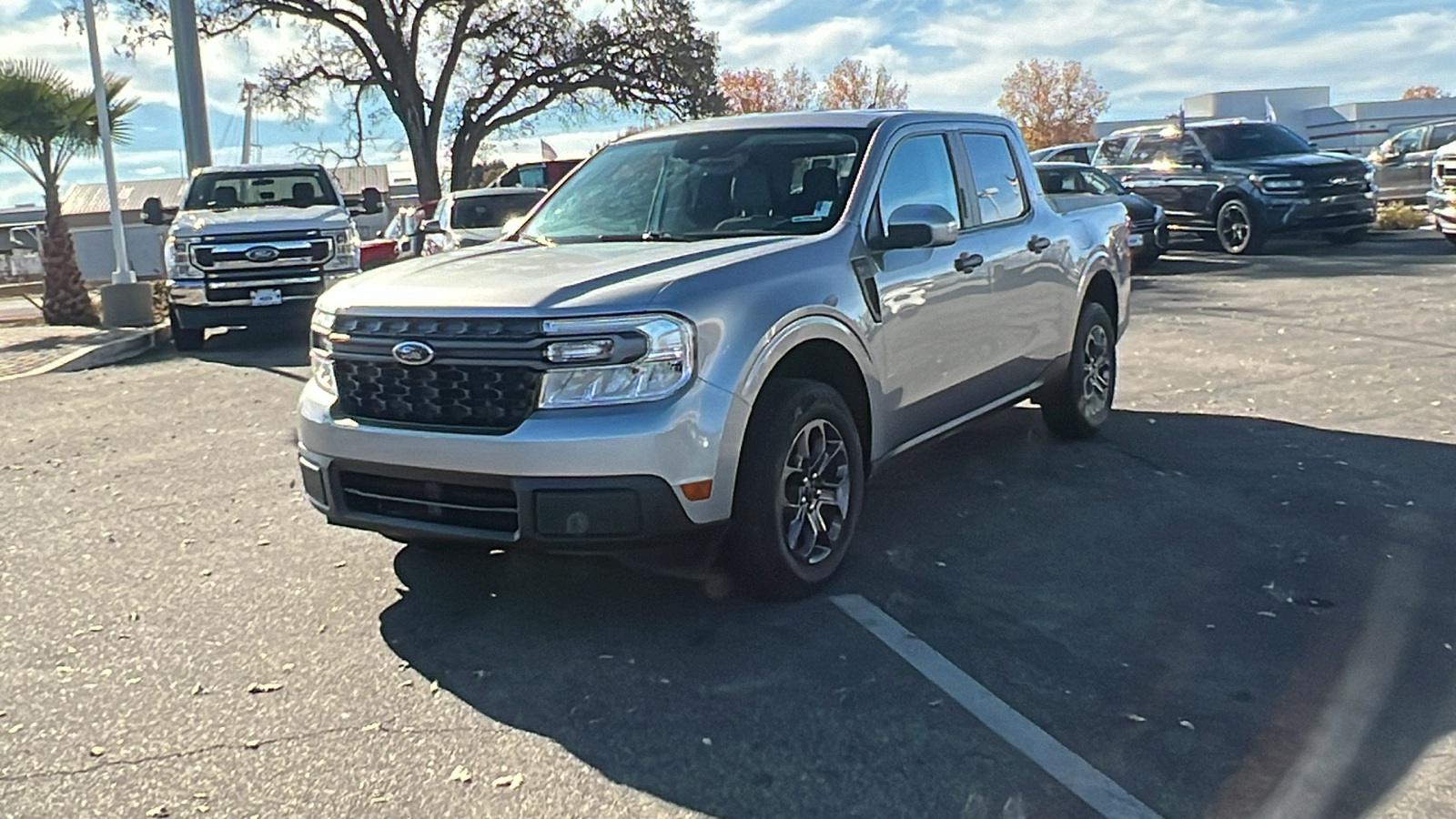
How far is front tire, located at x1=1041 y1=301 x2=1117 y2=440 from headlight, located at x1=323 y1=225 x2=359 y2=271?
8.07 meters

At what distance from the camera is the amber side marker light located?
413 centimetres

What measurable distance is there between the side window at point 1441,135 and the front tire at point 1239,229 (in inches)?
366

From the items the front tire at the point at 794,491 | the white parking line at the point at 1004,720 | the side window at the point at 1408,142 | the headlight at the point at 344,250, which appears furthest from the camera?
the side window at the point at 1408,142

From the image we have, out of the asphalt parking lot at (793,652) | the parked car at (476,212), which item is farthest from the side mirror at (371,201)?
the asphalt parking lot at (793,652)

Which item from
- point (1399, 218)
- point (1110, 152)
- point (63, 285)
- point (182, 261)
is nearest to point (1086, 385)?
point (182, 261)

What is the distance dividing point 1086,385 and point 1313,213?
1253 centimetres

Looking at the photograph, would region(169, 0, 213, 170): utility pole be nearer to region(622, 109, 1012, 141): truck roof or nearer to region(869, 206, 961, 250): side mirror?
region(622, 109, 1012, 141): truck roof

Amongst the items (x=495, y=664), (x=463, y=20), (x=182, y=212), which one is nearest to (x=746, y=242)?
(x=495, y=664)

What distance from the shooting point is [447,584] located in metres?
4.97

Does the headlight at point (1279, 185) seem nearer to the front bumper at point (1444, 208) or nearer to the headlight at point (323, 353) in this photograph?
the front bumper at point (1444, 208)

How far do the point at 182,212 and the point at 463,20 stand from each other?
1726 cm

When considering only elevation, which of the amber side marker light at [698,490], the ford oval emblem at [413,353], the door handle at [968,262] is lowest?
the amber side marker light at [698,490]

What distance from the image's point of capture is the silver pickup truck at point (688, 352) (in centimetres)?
409

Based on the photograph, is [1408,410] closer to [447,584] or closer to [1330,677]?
[1330,677]
